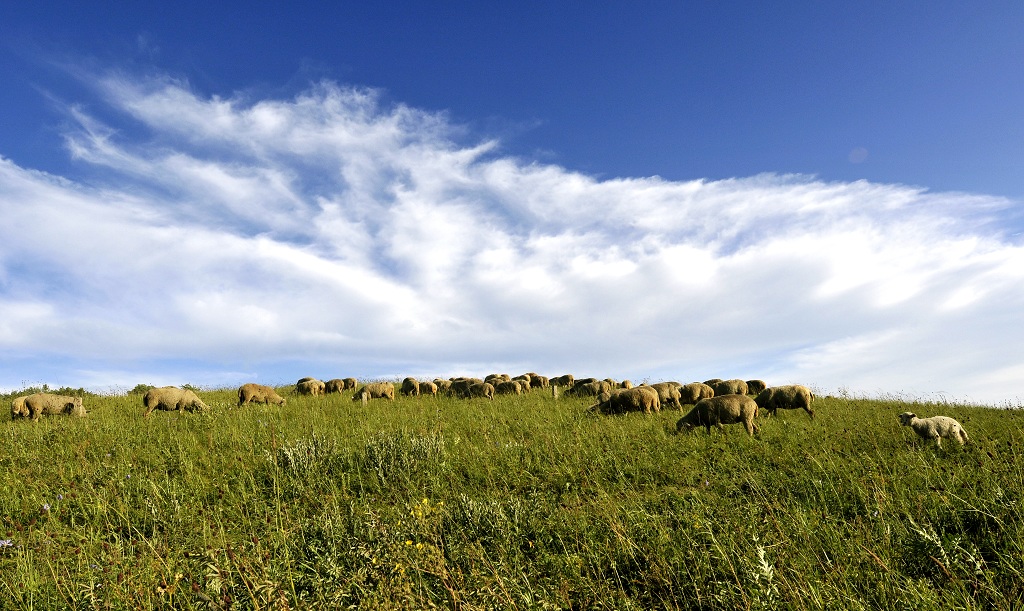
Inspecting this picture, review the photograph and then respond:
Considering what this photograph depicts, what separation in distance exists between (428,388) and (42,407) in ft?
44.3

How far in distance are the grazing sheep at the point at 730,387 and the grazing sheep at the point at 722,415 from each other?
7356 millimetres

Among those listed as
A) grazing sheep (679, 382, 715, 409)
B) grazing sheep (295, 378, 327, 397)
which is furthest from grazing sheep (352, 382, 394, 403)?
grazing sheep (679, 382, 715, 409)

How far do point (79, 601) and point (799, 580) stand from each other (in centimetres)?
673

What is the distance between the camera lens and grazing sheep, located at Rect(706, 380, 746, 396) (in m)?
19.8

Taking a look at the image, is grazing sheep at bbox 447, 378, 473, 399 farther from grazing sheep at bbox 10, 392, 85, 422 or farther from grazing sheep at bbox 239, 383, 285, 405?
grazing sheep at bbox 10, 392, 85, 422

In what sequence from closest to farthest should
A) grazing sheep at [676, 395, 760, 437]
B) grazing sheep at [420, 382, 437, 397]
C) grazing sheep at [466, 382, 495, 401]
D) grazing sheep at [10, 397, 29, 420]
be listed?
grazing sheep at [676, 395, 760, 437] → grazing sheep at [10, 397, 29, 420] → grazing sheep at [466, 382, 495, 401] → grazing sheep at [420, 382, 437, 397]

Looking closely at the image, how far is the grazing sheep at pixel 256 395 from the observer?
20.1m

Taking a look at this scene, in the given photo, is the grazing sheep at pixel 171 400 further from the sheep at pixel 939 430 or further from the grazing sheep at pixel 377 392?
the sheep at pixel 939 430

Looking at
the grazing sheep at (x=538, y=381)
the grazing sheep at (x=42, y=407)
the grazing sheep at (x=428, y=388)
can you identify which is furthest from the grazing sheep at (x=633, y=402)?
the grazing sheep at (x=42, y=407)

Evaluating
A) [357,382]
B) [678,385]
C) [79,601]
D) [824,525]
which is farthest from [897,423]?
[357,382]

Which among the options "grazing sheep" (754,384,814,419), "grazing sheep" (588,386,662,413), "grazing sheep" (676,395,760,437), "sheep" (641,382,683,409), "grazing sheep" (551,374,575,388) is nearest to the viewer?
"grazing sheep" (676,395,760,437)

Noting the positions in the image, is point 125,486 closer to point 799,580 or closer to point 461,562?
point 461,562

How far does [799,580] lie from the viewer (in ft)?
15.3

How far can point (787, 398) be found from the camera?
1609 cm
